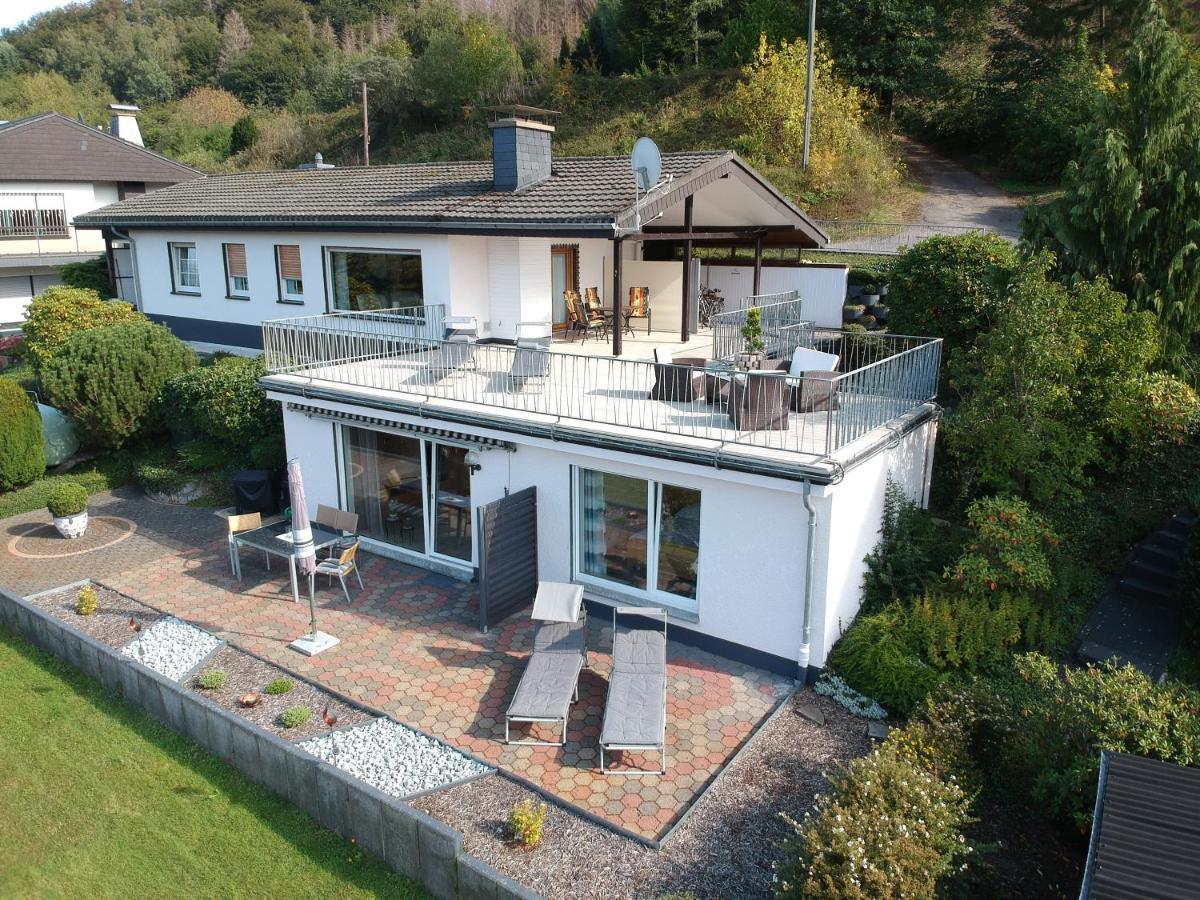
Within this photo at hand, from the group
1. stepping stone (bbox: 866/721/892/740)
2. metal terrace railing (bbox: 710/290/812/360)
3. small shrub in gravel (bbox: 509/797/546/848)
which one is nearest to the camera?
small shrub in gravel (bbox: 509/797/546/848)

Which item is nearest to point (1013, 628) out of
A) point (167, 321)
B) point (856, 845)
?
point (856, 845)

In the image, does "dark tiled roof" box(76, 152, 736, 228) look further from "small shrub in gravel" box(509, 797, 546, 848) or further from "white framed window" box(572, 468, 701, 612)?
"small shrub in gravel" box(509, 797, 546, 848)

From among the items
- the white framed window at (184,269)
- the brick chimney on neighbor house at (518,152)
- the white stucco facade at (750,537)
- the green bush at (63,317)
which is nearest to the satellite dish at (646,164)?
the brick chimney on neighbor house at (518,152)

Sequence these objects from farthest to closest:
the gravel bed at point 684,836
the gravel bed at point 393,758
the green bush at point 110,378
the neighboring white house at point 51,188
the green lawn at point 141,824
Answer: the neighboring white house at point 51,188
the green bush at point 110,378
the gravel bed at point 393,758
the green lawn at point 141,824
the gravel bed at point 684,836

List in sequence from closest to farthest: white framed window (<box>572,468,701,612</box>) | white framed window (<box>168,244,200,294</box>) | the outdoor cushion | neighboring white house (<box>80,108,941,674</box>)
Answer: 1. neighboring white house (<box>80,108,941,674</box>)
2. white framed window (<box>572,468,701,612</box>)
3. the outdoor cushion
4. white framed window (<box>168,244,200,294</box>)

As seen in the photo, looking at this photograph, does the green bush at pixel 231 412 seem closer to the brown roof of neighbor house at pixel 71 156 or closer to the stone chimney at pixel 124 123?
the brown roof of neighbor house at pixel 71 156

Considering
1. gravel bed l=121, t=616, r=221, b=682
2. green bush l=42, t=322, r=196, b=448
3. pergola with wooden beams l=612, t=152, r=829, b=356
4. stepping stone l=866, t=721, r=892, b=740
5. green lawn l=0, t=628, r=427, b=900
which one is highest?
pergola with wooden beams l=612, t=152, r=829, b=356

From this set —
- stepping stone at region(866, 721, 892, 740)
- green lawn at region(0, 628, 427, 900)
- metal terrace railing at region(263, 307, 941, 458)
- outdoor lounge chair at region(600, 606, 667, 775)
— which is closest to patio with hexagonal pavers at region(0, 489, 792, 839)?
outdoor lounge chair at region(600, 606, 667, 775)
